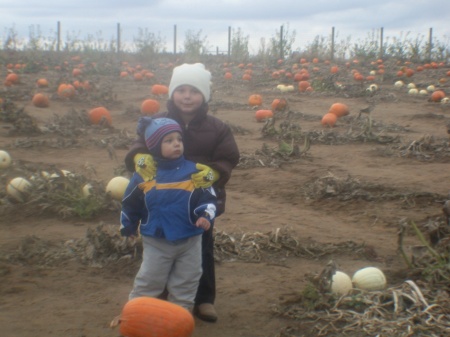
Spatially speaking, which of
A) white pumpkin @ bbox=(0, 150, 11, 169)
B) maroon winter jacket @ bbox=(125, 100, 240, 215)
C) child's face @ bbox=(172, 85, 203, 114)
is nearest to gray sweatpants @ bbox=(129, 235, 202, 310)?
maroon winter jacket @ bbox=(125, 100, 240, 215)

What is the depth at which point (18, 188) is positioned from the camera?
251 inches

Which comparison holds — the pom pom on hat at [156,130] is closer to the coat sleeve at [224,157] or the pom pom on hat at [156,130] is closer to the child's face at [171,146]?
the child's face at [171,146]

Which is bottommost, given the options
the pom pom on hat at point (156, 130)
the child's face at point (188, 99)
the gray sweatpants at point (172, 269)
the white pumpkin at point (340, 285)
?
the white pumpkin at point (340, 285)

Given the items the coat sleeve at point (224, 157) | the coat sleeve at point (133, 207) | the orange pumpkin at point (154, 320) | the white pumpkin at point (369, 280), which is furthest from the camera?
the white pumpkin at point (369, 280)

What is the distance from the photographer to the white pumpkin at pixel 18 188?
636 centimetres

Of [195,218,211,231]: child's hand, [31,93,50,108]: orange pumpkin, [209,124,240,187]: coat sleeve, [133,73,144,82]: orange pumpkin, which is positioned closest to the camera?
[195,218,211,231]: child's hand

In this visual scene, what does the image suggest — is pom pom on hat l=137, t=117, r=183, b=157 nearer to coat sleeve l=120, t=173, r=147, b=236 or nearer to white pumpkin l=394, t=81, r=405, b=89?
coat sleeve l=120, t=173, r=147, b=236

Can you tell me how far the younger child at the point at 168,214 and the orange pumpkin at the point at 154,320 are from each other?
469 mm

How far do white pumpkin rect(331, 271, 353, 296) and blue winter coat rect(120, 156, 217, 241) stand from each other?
980mm

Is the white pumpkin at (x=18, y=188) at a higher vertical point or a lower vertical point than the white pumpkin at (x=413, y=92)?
lower

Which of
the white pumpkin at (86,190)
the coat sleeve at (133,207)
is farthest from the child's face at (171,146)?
the white pumpkin at (86,190)

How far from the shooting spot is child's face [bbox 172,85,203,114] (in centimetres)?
398

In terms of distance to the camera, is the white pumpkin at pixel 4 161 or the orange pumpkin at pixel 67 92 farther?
the orange pumpkin at pixel 67 92

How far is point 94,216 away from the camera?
623 centimetres
